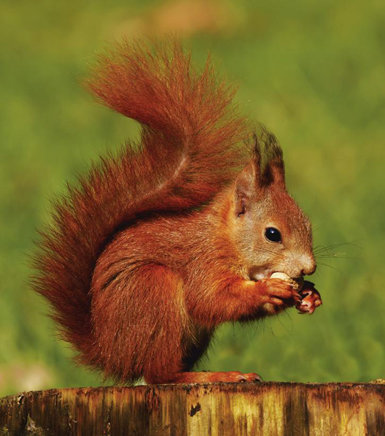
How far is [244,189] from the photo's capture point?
2.85 meters

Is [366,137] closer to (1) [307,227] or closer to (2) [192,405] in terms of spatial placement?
(1) [307,227]

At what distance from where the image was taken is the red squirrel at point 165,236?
261cm

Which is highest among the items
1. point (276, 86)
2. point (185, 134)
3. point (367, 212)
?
point (276, 86)

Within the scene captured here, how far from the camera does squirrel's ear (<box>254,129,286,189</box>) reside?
287 cm

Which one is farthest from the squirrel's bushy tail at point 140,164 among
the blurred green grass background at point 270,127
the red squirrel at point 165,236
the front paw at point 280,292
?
the front paw at point 280,292

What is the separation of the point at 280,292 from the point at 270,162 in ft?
1.55

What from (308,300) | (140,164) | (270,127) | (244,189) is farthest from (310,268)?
(270,127)

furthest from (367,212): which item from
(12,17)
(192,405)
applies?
(12,17)

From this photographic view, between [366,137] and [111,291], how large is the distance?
3.34 m

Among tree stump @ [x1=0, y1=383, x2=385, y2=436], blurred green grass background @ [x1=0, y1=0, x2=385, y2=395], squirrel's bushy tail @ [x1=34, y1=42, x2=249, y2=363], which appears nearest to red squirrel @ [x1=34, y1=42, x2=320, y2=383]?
squirrel's bushy tail @ [x1=34, y1=42, x2=249, y2=363]

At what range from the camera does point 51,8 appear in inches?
352

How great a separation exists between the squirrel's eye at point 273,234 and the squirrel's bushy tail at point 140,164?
0.21 meters

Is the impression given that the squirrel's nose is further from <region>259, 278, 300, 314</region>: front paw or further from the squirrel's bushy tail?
the squirrel's bushy tail

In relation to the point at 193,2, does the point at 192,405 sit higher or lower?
lower
